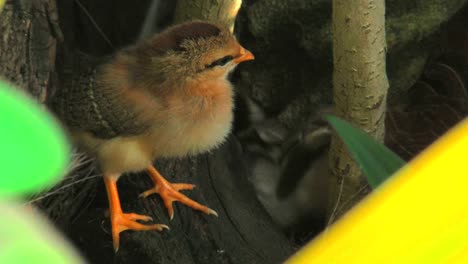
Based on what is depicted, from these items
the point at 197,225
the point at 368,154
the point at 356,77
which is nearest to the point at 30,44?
the point at 197,225

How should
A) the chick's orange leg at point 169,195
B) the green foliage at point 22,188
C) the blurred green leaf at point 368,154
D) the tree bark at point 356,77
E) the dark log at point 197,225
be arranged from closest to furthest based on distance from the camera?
1. the green foliage at point 22,188
2. the blurred green leaf at point 368,154
3. the tree bark at point 356,77
4. the dark log at point 197,225
5. the chick's orange leg at point 169,195

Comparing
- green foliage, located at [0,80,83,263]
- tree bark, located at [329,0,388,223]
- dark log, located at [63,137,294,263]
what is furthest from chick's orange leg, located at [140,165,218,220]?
green foliage, located at [0,80,83,263]

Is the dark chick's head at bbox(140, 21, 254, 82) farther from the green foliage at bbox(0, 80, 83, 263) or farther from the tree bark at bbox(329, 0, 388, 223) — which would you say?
the green foliage at bbox(0, 80, 83, 263)

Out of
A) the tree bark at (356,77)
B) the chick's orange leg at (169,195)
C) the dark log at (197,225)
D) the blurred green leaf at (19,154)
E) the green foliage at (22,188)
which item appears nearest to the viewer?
the green foliage at (22,188)

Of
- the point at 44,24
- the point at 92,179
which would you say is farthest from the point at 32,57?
the point at 92,179

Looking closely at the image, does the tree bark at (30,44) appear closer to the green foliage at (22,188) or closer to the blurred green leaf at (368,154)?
the green foliage at (22,188)

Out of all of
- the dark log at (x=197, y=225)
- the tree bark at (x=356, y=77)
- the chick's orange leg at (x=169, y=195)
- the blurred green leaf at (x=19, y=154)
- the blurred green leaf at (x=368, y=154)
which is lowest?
the dark log at (x=197, y=225)

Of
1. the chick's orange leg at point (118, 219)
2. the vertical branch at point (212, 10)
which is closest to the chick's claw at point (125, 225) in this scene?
the chick's orange leg at point (118, 219)

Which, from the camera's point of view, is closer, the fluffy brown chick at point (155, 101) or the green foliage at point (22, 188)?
the green foliage at point (22, 188)
